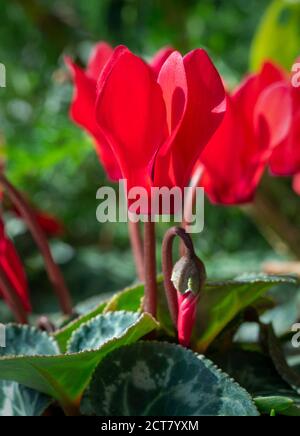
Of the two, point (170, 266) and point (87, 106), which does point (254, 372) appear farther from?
point (87, 106)

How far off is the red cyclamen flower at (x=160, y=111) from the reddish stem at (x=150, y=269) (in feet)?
0.12

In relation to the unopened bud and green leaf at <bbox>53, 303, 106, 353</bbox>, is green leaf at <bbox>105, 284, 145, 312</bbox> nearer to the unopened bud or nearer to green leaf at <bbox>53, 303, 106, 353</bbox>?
green leaf at <bbox>53, 303, 106, 353</bbox>

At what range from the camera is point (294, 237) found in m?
1.60

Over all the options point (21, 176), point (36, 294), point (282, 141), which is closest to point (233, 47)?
point (21, 176)

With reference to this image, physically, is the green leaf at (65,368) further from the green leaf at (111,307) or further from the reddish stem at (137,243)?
the reddish stem at (137,243)

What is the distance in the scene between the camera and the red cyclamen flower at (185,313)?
585mm

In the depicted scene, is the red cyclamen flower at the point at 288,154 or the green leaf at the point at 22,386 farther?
the red cyclamen flower at the point at 288,154

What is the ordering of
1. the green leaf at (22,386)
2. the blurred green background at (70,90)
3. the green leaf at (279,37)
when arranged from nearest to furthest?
the green leaf at (22,386) < the green leaf at (279,37) < the blurred green background at (70,90)

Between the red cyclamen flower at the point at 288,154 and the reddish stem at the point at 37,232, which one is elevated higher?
the red cyclamen flower at the point at 288,154

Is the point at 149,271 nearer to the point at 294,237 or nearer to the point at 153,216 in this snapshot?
the point at 153,216

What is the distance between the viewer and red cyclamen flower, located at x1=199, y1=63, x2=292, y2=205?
729 millimetres

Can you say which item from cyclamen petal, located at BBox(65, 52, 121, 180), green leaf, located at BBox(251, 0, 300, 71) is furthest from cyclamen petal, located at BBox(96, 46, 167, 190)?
green leaf, located at BBox(251, 0, 300, 71)

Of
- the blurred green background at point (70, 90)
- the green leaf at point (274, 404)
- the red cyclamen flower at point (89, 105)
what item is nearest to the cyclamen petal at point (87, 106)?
the red cyclamen flower at point (89, 105)

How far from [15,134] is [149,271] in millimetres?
1311
